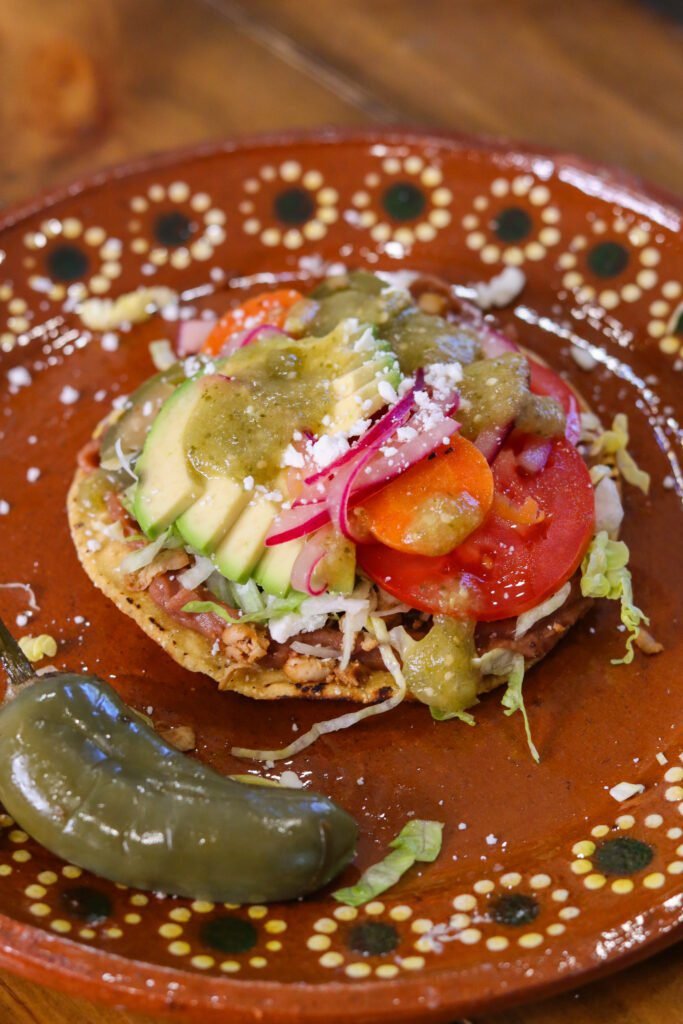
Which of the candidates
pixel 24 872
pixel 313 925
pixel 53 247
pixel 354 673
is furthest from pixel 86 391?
pixel 313 925

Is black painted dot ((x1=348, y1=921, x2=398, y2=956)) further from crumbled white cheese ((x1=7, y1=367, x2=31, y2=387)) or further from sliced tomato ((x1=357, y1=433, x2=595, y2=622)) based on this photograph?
crumbled white cheese ((x1=7, y1=367, x2=31, y2=387))

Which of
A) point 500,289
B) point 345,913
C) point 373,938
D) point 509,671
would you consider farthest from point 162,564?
point 500,289

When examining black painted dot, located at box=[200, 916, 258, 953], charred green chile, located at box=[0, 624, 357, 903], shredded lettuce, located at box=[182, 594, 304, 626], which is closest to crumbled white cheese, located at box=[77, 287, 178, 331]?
shredded lettuce, located at box=[182, 594, 304, 626]

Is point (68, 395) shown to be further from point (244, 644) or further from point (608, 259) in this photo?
point (608, 259)

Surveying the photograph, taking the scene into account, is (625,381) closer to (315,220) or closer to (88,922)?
(315,220)

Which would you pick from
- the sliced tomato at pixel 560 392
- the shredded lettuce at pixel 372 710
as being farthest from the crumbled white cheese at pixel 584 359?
the shredded lettuce at pixel 372 710

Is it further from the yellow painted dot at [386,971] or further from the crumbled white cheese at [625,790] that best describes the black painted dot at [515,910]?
the crumbled white cheese at [625,790]
